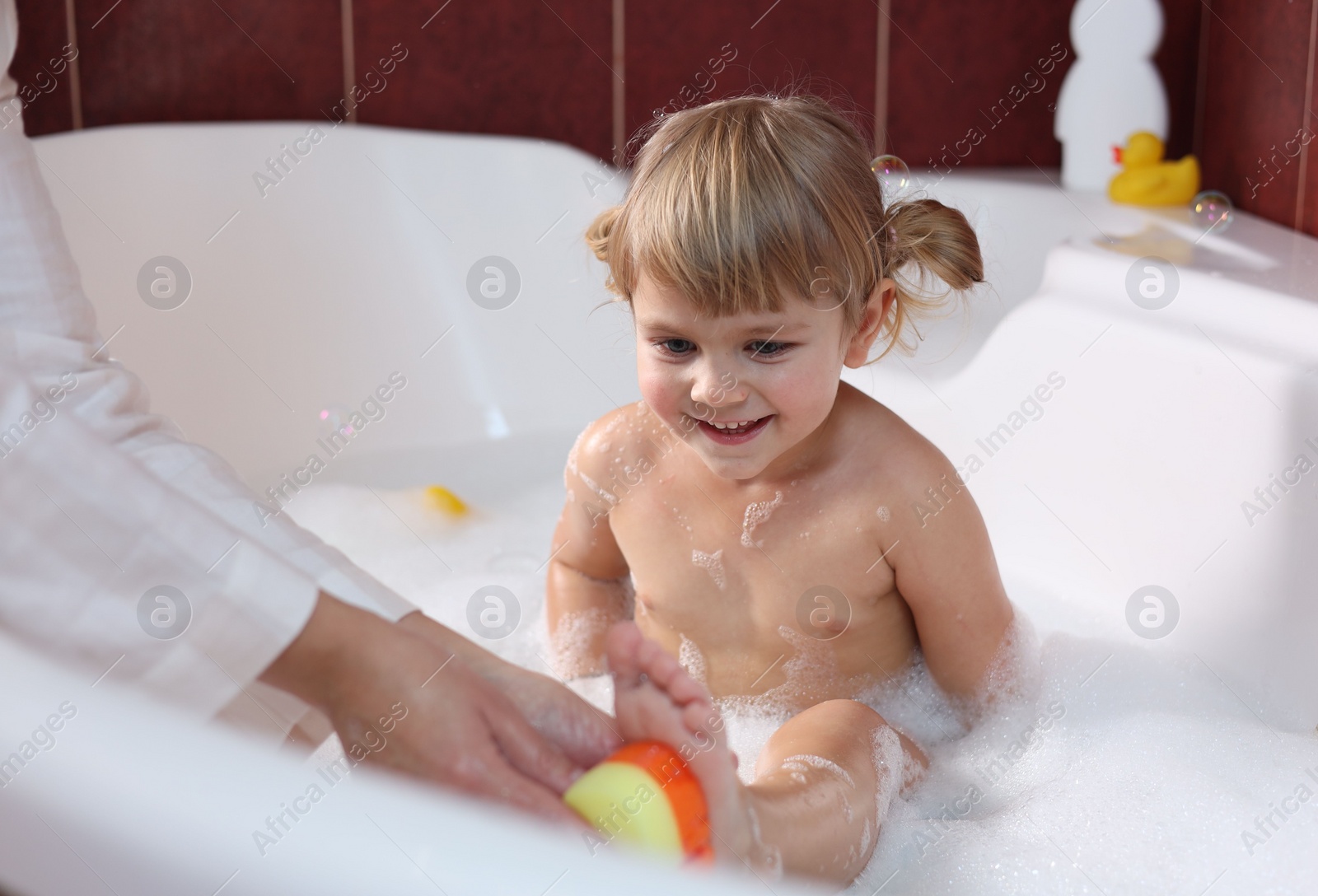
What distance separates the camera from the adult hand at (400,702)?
0.59 metres

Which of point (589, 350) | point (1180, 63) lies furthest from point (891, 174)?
point (1180, 63)

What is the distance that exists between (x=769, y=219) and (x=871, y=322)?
140 mm

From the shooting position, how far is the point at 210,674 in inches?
21.4

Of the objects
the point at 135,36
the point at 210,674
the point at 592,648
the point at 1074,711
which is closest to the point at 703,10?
the point at 135,36

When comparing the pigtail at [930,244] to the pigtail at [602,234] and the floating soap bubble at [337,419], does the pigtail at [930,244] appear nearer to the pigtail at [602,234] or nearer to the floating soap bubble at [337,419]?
the pigtail at [602,234]

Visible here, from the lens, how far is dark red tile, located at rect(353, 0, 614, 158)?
1.84 meters

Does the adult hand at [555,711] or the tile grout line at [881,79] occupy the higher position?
the adult hand at [555,711]

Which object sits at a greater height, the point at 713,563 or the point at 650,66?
the point at 650,66

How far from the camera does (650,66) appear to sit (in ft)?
6.35

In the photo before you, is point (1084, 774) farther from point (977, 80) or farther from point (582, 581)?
point (977, 80)

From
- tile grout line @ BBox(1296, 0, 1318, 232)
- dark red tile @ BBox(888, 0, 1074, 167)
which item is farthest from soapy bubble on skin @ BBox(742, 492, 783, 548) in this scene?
dark red tile @ BBox(888, 0, 1074, 167)

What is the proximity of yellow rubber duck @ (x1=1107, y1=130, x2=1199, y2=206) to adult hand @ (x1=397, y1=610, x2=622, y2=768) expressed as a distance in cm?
130

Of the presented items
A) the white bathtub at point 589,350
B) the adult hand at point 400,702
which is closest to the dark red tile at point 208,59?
the white bathtub at point 589,350

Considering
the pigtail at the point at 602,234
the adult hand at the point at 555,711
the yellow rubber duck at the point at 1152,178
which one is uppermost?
the pigtail at the point at 602,234
